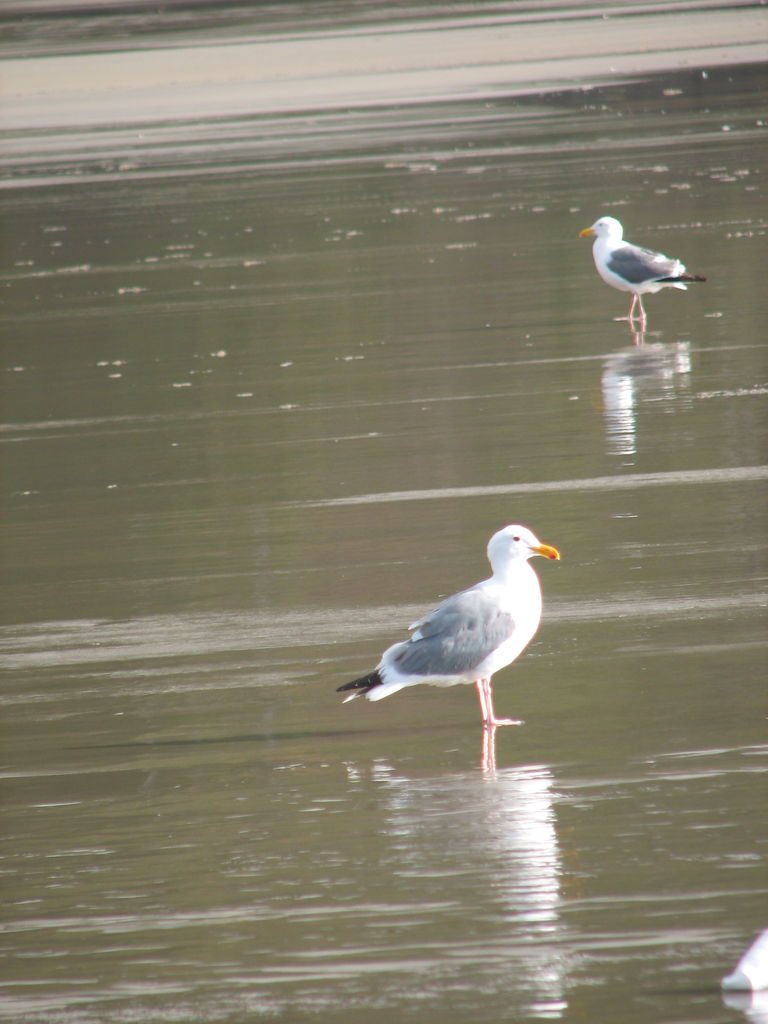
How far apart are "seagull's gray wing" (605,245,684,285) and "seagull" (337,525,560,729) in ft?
28.3

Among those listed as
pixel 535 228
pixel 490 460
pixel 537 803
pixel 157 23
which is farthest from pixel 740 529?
pixel 157 23

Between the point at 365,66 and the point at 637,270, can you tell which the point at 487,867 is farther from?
the point at 365,66

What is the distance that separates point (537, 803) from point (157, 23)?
4829 cm

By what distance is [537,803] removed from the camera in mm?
6691

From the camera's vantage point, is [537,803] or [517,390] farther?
[517,390]

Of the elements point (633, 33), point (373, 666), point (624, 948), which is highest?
point (633, 33)

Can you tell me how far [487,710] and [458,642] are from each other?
0.30 meters

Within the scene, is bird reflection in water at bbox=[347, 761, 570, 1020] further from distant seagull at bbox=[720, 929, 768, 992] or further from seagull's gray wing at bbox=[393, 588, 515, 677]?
distant seagull at bbox=[720, 929, 768, 992]

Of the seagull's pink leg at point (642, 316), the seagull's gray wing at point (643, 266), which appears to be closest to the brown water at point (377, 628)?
the seagull's pink leg at point (642, 316)

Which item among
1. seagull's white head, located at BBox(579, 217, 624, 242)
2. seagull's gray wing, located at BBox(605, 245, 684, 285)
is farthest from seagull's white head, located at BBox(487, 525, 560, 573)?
seagull's white head, located at BBox(579, 217, 624, 242)

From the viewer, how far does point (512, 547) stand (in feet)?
25.2

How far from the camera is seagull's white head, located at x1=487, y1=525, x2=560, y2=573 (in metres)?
7.67

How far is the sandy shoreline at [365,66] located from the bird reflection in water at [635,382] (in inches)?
759

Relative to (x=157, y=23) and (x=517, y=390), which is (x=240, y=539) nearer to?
(x=517, y=390)
